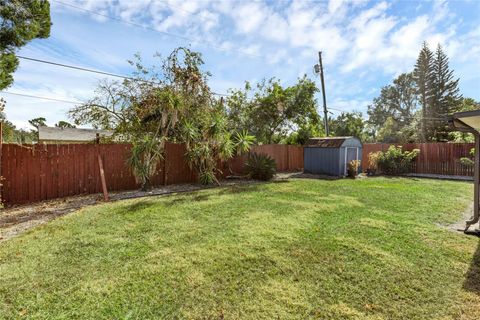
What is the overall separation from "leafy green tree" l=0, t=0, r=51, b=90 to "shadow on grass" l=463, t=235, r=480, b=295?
12223 millimetres

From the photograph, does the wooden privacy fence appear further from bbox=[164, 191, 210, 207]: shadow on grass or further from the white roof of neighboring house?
the white roof of neighboring house

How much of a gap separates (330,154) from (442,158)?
6.15 m

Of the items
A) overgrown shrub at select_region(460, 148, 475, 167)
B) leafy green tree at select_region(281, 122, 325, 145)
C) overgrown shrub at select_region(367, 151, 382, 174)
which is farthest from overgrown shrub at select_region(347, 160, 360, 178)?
overgrown shrub at select_region(460, 148, 475, 167)

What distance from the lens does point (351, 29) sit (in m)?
10.4

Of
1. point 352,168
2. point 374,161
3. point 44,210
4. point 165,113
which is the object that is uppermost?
point 165,113

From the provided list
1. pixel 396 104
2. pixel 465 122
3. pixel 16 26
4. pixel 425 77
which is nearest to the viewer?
pixel 465 122

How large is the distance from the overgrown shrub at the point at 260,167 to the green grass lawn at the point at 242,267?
5.29 metres

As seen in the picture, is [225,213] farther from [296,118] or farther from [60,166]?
[296,118]

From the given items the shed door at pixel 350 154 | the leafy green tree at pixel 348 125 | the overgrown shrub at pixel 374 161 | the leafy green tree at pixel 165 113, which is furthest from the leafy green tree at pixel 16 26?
the leafy green tree at pixel 348 125

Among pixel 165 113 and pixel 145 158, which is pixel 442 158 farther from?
pixel 145 158

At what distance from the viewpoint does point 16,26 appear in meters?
8.92

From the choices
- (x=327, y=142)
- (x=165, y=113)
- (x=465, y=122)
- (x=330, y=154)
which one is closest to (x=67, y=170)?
(x=165, y=113)

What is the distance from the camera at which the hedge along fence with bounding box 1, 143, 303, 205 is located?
627 centimetres

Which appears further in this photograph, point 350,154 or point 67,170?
point 350,154
